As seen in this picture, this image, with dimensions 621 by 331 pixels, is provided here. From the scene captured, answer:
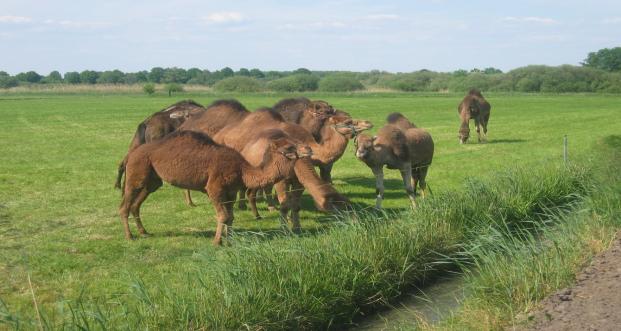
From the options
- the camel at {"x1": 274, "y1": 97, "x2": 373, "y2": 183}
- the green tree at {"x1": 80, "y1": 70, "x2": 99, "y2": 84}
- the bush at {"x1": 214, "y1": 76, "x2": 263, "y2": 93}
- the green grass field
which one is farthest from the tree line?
the camel at {"x1": 274, "y1": 97, "x2": 373, "y2": 183}

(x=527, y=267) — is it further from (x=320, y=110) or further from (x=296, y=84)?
(x=296, y=84)

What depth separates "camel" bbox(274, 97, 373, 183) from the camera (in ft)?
44.8

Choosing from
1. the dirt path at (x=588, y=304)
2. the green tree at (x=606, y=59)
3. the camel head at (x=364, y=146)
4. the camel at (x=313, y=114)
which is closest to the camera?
the dirt path at (x=588, y=304)

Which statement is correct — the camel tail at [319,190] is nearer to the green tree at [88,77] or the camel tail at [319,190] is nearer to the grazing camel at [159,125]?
the grazing camel at [159,125]

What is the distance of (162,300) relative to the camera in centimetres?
682

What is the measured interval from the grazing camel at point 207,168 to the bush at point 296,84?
3253 inches

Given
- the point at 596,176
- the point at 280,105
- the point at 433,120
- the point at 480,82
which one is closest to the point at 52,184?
the point at 280,105

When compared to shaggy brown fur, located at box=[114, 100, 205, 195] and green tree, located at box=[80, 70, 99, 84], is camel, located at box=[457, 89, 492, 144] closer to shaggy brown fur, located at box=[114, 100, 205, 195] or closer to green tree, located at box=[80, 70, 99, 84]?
shaggy brown fur, located at box=[114, 100, 205, 195]

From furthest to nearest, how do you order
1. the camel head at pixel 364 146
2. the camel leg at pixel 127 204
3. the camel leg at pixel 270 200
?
1. the camel leg at pixel 270 200
2. the camel head at pixel 364 146
3. the camel leg at pixel 127 204

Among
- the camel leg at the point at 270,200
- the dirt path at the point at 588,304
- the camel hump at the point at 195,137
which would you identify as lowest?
the camel leg at the point at 270,200

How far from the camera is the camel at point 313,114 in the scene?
1366 centimetres

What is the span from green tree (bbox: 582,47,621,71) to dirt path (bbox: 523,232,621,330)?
412ft

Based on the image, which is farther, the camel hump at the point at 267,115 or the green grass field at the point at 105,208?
the camel hump at the point at 267,115

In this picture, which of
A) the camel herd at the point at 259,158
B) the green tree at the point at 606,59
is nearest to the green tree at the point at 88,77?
the green tree at the point at 606,59
